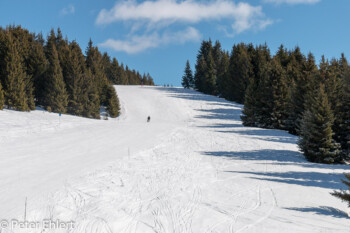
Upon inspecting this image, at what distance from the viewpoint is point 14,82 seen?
29.0 metres

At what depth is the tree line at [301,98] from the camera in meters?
17.3

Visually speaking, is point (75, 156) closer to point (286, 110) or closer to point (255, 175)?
point (255, 175)

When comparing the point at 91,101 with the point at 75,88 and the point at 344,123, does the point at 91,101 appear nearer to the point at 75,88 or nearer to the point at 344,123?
the point at 75,88

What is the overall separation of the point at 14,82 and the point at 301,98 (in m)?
33.0

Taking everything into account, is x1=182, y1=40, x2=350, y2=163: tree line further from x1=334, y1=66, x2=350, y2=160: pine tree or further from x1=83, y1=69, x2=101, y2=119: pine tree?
x1=83, y1=69, x2=101, y2=119: pine tree

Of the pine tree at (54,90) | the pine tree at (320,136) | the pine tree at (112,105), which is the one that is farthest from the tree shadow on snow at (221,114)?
the pine tree at (320,136)

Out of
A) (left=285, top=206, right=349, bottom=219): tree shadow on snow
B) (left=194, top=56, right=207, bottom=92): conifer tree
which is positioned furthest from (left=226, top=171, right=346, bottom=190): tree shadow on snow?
(left=194, top=56, right=207, bottom=92): conifer tree

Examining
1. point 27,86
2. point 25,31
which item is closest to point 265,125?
point 27,86

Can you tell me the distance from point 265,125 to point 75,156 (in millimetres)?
24399

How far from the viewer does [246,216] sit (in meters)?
6.83

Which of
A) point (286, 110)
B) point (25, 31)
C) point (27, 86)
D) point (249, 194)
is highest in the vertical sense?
point (25, 31)

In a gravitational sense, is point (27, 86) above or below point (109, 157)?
above

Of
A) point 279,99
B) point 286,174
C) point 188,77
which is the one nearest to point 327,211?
point 286,174

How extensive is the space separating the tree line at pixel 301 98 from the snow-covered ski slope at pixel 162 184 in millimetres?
2261
